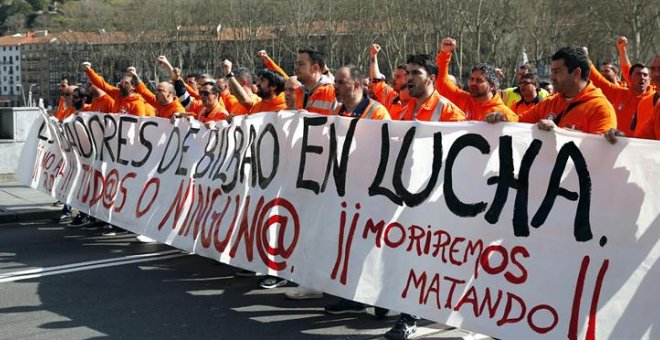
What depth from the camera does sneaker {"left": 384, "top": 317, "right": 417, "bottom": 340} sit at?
5.16 meters

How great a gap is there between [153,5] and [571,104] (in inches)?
3039

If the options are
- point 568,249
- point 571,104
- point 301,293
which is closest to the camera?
point 568,249

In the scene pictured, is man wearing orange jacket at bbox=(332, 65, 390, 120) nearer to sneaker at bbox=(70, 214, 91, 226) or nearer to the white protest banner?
the white protest banner

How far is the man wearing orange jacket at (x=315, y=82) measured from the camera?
7059mm

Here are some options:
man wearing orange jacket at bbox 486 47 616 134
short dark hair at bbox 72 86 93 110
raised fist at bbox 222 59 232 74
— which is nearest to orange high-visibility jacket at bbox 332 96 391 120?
man wearing orange jacket at bbox 486 47 616 134

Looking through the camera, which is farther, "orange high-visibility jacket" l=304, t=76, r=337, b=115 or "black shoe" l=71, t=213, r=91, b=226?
"black shoe" l=71, t=213, r=91, b=226

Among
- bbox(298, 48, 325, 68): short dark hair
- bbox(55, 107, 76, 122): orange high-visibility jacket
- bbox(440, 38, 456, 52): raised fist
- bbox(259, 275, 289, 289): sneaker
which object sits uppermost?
bbox(440, 38, 456, 52): raised fist

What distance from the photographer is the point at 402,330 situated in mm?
5164

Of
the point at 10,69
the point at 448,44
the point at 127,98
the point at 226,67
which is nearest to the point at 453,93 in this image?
the point at 448,44

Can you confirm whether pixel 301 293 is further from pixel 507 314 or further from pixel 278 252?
pixel 507 314

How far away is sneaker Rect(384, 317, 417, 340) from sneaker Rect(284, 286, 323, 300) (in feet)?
4.08

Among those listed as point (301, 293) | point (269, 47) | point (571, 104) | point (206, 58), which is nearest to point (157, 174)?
point (301, 293)

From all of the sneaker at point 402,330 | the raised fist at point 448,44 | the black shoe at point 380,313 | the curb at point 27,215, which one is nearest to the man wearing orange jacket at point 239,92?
the raised fist at point 448,44

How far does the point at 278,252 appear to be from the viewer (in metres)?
5.94
